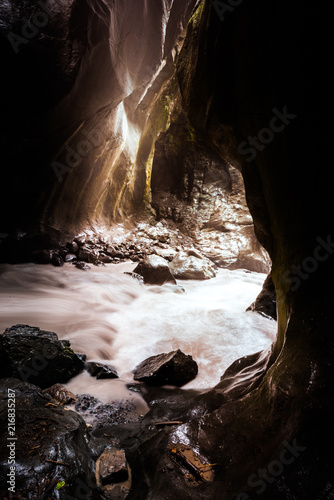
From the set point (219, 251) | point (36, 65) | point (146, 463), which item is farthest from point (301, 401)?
point (219, 251)

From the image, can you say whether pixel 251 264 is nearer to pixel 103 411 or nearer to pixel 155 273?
pixel 155 273

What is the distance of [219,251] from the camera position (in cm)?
1308

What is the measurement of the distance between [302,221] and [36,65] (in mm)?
5682

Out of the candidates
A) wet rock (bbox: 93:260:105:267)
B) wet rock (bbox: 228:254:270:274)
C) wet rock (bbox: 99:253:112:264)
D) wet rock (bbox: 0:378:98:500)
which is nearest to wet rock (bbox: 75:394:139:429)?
wet rock (bbox: 0:378:98:500)

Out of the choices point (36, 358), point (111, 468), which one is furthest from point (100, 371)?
point (111, 468)

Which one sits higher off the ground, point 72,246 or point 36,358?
point 36,358

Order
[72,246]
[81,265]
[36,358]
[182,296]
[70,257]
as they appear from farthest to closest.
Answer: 1. [72,246]
2. [70,257]
3. [81,265]
4. [182,296]
5. [36,358]

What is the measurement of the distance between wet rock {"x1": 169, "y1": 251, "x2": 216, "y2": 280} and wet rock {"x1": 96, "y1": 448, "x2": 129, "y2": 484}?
8156 millimetres

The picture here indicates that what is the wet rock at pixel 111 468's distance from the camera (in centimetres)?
160

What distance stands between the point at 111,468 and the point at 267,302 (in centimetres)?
448

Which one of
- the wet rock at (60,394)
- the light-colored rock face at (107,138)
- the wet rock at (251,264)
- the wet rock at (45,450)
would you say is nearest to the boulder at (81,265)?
the light-colored rock face at (107,138)

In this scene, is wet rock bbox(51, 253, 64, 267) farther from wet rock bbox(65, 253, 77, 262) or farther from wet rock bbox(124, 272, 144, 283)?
wet rock bbox(124, 272, 144, 283)

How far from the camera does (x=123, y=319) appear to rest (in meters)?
5.38

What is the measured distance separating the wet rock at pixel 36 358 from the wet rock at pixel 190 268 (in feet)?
23.4
